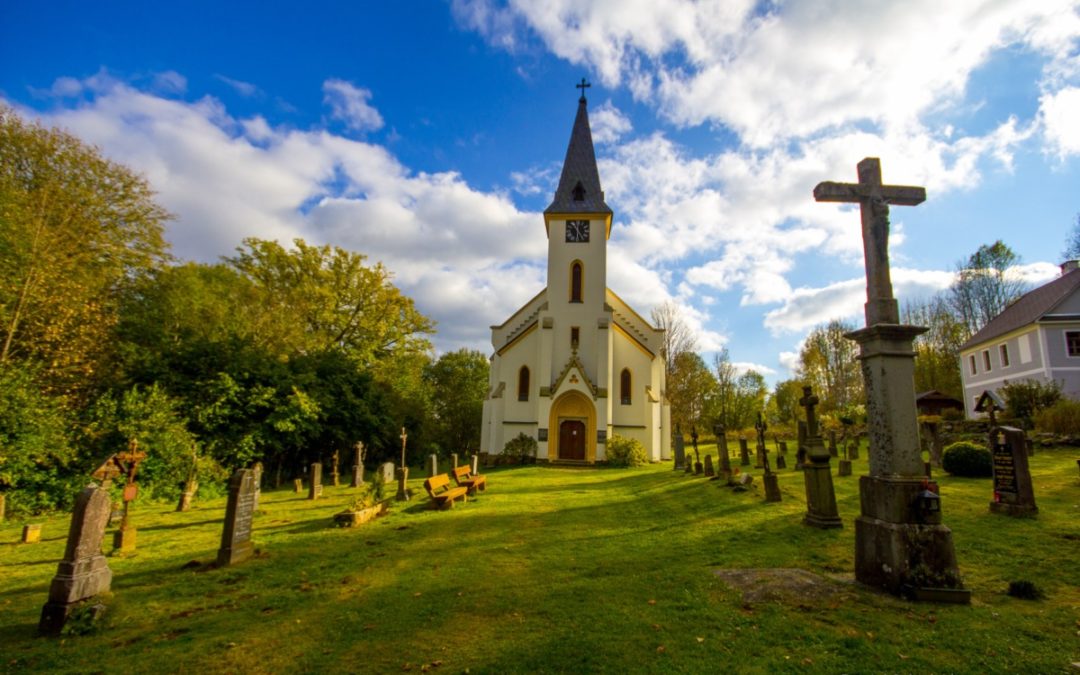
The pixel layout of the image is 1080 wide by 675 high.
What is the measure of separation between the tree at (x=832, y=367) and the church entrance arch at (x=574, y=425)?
93.0ft

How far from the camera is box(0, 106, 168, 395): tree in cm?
1218

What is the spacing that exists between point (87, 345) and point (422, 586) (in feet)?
43.2

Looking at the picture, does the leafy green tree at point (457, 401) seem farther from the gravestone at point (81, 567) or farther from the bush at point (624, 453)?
the gravestone at point (81, 567)

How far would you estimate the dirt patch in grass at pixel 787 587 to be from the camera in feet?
17.8

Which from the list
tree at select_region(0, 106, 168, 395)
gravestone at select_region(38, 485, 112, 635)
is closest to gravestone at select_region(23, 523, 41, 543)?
tree at select_region(0, 106, 168, 395)

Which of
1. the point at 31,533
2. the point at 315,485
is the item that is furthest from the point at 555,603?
the point at 315,485

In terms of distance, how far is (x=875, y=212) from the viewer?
6727 mm

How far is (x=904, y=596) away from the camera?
5.43m

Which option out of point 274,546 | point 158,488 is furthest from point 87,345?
point 274,546

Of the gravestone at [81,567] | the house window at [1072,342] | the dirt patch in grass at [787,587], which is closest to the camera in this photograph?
the gravestone at [81,567]

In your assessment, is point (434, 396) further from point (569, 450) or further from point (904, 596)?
point (904, 596)

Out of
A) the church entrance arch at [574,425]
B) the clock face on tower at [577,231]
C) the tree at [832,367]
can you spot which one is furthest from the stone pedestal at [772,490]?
the tree at [832,367]

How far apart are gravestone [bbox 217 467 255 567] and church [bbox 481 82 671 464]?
1810cm

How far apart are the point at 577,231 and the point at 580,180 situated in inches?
147
